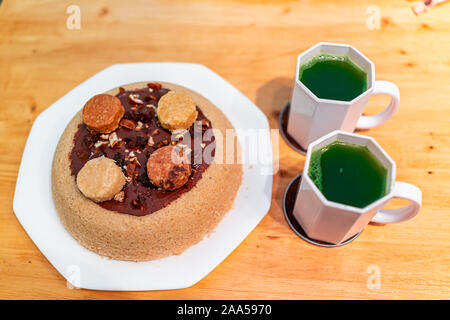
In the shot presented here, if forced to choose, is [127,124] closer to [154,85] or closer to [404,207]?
[154,85]

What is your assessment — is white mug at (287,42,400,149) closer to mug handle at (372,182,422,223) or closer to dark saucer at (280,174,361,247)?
dark saucer at (280,174,361,247)

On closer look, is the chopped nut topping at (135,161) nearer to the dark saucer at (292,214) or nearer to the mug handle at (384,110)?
the dark saucer at (292,214)

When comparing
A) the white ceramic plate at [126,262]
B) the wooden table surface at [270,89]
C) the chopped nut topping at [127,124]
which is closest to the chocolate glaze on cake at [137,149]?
the chopped nut topping at [127,124]

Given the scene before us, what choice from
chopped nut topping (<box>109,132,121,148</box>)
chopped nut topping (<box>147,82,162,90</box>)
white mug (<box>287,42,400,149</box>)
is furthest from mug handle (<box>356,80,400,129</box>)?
chopped nut topping (<box>109,132,121,148</box>)

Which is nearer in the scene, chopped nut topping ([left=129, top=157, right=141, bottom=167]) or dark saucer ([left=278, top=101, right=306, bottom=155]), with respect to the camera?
chopped nut topping ([left=129, top=157, right=141, bottom=167])
